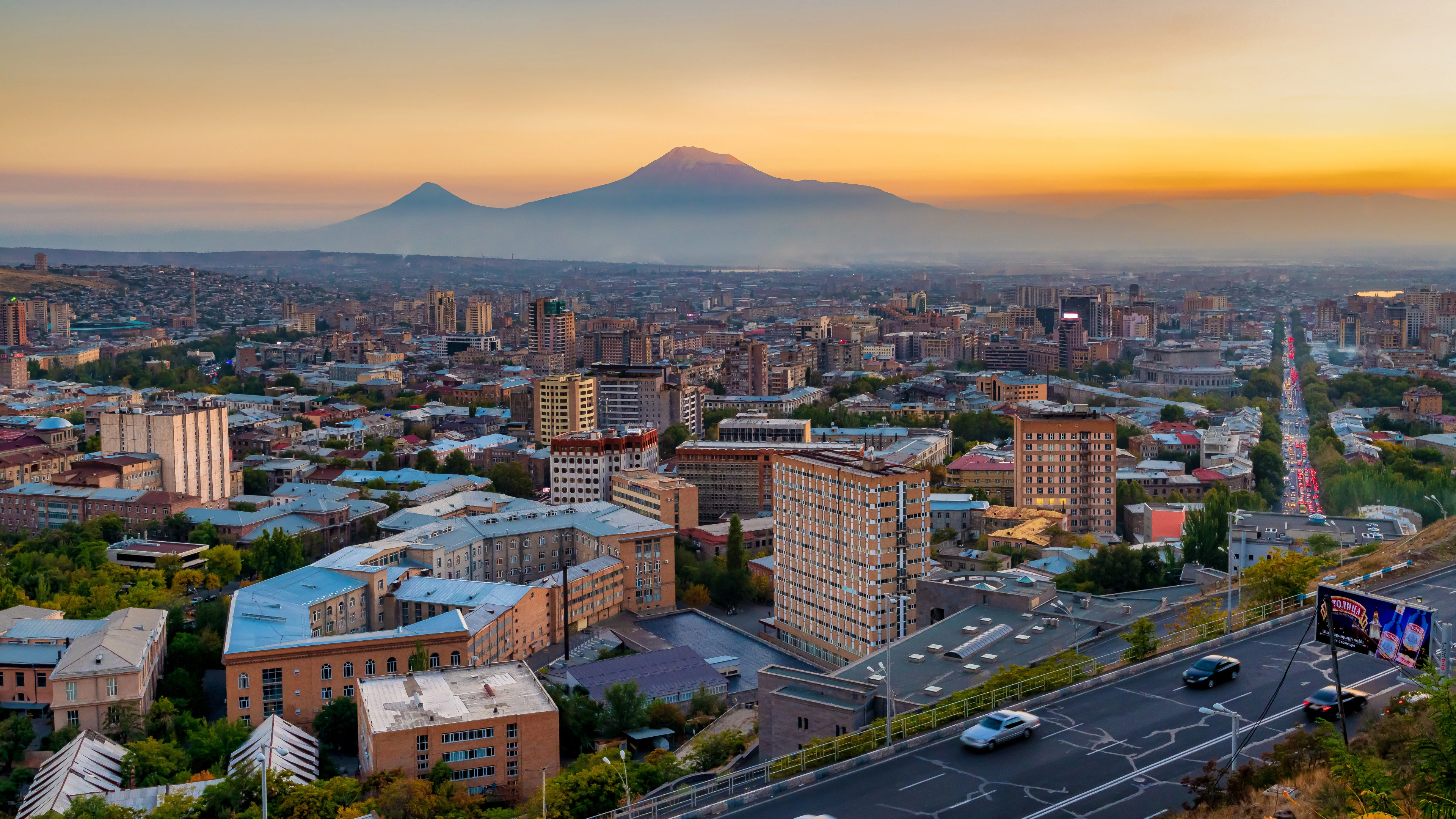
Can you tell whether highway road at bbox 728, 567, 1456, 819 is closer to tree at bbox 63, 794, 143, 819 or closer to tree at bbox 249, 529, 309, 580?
tree at bbox 63, 794, 143, 819

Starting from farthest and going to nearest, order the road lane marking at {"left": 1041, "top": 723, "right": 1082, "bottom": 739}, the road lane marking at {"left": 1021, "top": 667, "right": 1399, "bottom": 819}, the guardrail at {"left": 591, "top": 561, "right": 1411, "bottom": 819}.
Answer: the road lane marking at {"left": 1041, "top": 723, "right": 1082, "bottom": 739}, the guardrail at {"left": 591, "top": 561, "right": 1411, "bottom": 819}, the road lane marking at {"left": 1021, "top": 667, "right": 1399, "bottom": 819}

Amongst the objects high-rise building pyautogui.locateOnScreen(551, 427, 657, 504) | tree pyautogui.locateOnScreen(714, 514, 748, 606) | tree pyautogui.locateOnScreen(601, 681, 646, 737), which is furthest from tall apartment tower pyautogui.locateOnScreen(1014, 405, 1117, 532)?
tree pyautogui.locateOnScreen(601, 681, 646, 737)

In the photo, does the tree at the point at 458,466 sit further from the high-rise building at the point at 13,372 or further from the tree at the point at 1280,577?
the high-rise building at the point at 13,372

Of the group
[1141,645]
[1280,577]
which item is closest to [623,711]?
[1141,645]

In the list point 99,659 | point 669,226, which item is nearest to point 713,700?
point 99,659

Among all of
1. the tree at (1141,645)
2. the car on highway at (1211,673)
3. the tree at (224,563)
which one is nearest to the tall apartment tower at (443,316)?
the tree at (224,563)

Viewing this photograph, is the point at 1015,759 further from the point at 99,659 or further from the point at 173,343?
the point at 173,343

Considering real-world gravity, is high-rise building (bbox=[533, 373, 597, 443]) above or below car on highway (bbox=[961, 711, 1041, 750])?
below
